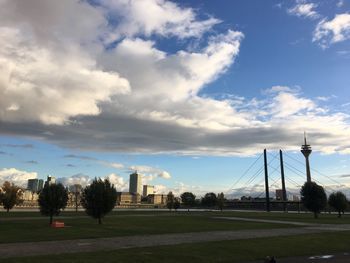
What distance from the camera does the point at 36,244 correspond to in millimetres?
25000

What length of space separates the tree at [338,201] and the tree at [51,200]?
56538 mm

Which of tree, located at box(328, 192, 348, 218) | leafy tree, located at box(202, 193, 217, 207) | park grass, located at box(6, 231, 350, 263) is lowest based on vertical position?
park grass, located at box(6, 231, 350, 263)

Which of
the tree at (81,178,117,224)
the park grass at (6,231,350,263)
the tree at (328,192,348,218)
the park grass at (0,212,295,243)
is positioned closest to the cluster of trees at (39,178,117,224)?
the tree at (81,178,117,224)

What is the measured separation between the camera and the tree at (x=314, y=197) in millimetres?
72375

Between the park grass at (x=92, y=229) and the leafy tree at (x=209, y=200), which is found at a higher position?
the leafy tree at (x=209, y=200)

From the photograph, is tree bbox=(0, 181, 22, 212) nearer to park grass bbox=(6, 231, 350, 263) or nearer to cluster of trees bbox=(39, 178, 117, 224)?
cluster of trees bbox=(39, 178, 117, 224)

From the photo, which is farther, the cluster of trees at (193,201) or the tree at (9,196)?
the cluster of trees at (193,201)

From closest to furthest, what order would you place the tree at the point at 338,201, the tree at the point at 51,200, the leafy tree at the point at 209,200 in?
the tree at the point at 51,200
the tree at the point at 338,201
the leafy tree at the point at 209,200

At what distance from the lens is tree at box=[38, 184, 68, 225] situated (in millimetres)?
46000

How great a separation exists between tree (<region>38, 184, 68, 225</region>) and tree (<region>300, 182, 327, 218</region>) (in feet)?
153

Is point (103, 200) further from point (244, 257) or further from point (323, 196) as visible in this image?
point (323, 196)

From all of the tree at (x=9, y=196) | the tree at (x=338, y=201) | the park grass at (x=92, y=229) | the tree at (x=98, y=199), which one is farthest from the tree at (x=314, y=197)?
the tree at (x=9, y=196)

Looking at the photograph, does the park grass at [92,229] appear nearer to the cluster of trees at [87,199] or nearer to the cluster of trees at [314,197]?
the cluster of trees at [87,199]

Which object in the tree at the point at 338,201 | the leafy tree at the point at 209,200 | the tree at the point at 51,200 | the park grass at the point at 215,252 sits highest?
the leafy tree at the point at 209,200
